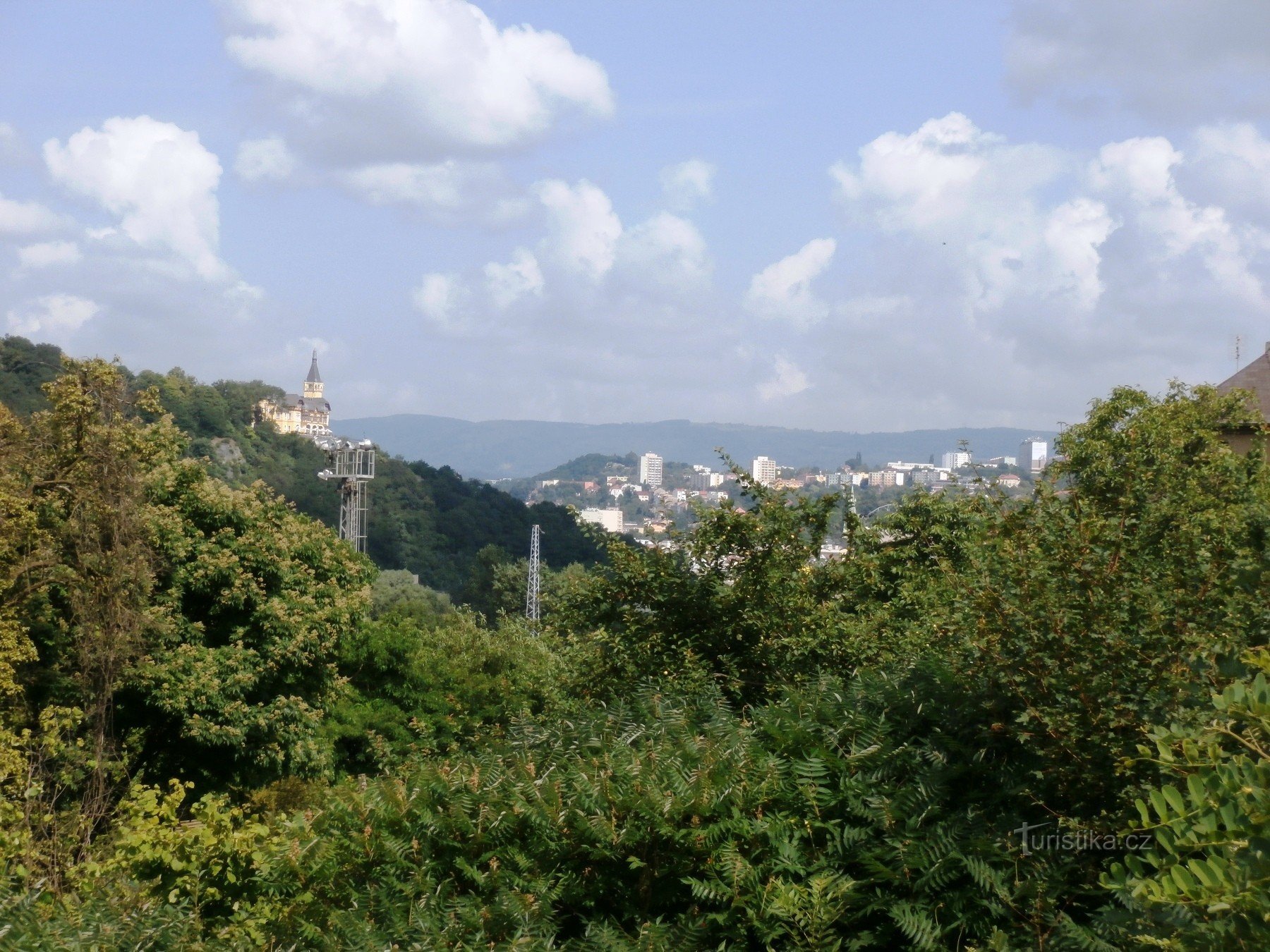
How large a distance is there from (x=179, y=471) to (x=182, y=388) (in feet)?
225

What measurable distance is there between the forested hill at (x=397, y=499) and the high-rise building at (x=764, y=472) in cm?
5410

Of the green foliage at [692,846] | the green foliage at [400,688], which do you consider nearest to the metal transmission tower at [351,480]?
the green foliage at [400,688]

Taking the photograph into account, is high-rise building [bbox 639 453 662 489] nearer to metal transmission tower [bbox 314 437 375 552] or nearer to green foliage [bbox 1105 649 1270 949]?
metal transmission tower [bbox 314 437 375 552]

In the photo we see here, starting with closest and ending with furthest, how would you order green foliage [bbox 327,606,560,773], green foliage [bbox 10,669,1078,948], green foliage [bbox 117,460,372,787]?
green foliage [bbox 10,669,1078,948] → green foliage [bbox 117,460,372,787] → green foliage [bbox 327,606,560,773]

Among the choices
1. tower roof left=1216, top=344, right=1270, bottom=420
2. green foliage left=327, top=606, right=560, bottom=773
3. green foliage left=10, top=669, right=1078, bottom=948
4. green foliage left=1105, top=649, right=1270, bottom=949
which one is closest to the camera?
green foliage left=1105, top=649, right=1270, bottom=949

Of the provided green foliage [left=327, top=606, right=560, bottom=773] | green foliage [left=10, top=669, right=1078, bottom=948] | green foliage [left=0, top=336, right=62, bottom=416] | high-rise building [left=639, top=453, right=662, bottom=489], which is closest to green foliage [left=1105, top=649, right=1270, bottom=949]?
green foliage [left=10, top=669, right=1078, bottom=948]

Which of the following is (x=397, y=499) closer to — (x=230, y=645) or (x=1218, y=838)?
(x=230, y=645)

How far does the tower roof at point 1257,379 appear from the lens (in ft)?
90.7

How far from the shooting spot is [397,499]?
86.9 metres

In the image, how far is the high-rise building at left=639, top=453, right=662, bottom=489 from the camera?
497ft

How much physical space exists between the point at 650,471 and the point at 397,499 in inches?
3128

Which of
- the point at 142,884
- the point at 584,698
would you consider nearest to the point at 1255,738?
the point at 142,884

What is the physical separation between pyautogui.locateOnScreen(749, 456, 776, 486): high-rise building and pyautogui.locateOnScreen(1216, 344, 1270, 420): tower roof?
19.4 metres

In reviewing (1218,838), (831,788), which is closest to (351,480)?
(831,788)
